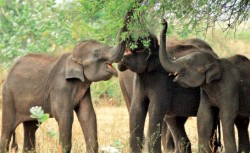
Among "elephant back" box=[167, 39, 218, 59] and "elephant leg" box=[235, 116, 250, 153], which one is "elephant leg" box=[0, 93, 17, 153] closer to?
"elephant back" box=[167, 39, 218, 59]

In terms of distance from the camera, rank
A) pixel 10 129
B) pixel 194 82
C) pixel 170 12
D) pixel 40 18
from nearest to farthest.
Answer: pixel 170 12, pixel 194 82, pixel 10 129, pixel 40 18

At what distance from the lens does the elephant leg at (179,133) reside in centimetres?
1257

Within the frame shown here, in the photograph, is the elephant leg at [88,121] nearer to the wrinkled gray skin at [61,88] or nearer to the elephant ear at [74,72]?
the wrinkled gray skin at [61,88]

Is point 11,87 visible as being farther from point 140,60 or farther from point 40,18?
point 40,18

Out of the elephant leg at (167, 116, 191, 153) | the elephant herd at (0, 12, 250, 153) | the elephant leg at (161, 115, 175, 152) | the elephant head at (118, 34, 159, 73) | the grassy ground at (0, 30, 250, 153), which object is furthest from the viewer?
the elephant leg at (161, 115, 175, 152)

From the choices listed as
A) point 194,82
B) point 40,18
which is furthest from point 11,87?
point 40,18

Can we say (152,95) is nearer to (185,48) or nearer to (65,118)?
(185,48)

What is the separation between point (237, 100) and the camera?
11.5 metres

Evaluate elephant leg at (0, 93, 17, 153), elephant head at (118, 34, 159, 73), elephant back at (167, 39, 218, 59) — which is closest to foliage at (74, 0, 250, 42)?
elephant head at (118, 34, 159, 73)

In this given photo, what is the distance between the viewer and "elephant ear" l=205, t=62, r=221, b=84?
11.5 meters

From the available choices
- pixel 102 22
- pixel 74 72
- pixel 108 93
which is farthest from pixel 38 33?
pixel 74 72

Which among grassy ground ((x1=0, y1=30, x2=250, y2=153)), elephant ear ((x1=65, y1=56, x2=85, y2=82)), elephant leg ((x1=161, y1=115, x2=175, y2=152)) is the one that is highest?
elephant ear ((x1=65, y1=56, x2=85, y2=82))

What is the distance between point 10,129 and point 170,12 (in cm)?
322

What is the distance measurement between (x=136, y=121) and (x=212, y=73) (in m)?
1.21
